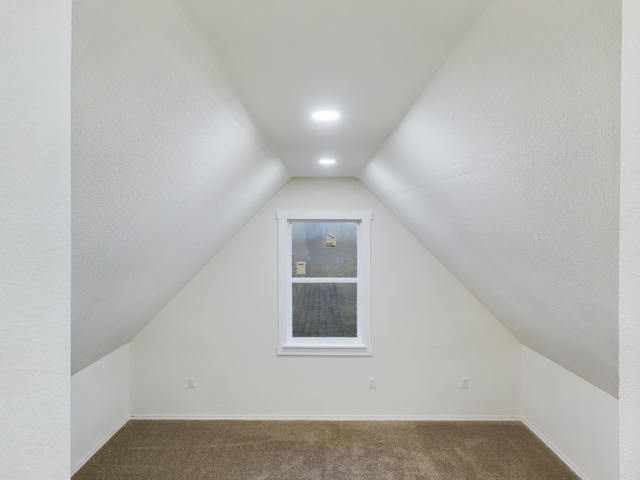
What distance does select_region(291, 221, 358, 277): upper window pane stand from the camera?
13.5 ft

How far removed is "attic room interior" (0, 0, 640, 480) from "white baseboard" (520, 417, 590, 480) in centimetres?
2

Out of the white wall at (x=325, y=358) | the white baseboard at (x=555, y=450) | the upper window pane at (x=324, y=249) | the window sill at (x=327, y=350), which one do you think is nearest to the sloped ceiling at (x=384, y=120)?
the white baseboard at (x=555, y=450)

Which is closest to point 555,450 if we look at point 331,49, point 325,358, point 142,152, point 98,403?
point 325,358

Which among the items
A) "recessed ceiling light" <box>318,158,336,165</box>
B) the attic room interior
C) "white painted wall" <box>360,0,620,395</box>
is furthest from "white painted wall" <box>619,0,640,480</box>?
"recessed ceiling light" <box>318,158,336,165</box>

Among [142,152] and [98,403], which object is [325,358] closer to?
[98,403]

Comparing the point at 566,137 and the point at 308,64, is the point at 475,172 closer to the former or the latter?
the point at 566,137

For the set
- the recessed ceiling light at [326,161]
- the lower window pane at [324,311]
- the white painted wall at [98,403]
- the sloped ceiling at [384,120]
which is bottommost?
the white painted wall at [98,403]

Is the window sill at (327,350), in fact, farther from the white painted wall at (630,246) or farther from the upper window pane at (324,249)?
the white painted wall at (630,246)

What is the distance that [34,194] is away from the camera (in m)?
0.51

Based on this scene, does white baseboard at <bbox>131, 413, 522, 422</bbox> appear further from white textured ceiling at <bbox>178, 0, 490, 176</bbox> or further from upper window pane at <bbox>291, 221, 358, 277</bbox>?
white textured ceiling at <bbox>178, 0, 490, 176</bbox>

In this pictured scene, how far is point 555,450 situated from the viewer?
3195 millimetres

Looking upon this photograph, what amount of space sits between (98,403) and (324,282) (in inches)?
92.9

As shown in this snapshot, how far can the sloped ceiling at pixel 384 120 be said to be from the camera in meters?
0.87

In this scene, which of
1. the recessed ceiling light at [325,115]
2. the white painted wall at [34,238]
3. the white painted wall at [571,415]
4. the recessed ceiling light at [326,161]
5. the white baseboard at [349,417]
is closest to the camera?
the white painted wall at [34,238]
